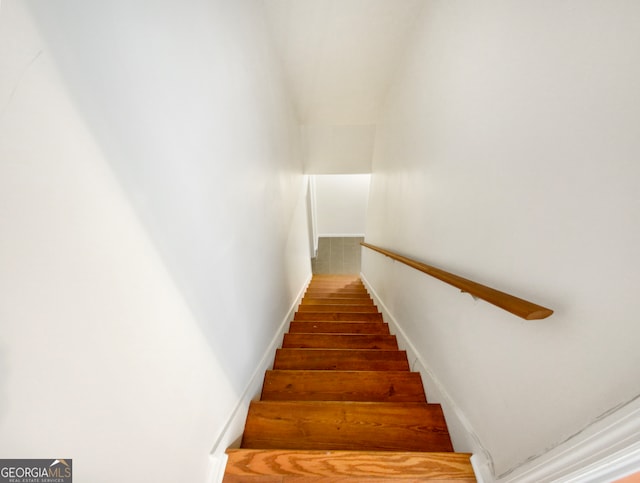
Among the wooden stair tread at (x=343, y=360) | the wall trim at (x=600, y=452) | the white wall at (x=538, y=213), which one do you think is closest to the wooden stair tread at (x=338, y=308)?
the wooden stair tread at (x=343, y=360)

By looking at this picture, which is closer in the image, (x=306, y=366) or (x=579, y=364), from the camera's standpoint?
(x=579, y=364)

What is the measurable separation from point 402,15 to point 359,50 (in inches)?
18.6

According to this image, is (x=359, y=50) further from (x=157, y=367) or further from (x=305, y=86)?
(x=157, y=367)

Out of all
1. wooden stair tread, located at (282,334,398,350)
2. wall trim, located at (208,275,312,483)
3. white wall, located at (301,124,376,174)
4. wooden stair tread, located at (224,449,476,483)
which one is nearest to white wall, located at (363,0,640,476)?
wooden stair tread, located at (224,449,476,483)

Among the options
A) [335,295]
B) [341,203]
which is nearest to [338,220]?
[341,203]

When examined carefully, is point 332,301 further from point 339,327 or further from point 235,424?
point 235,424

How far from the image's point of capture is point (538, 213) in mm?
665

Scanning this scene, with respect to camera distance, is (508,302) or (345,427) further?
(345,427)

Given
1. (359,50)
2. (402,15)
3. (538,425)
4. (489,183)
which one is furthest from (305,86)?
(538,425)

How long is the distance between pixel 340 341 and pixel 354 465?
3.53 ft

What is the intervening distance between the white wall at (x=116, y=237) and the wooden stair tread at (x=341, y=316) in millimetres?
1665

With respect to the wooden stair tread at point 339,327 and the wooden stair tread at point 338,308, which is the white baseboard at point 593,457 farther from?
the wooden stair tread at point 338,308

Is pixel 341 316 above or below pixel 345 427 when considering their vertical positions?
above

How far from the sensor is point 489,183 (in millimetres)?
873
